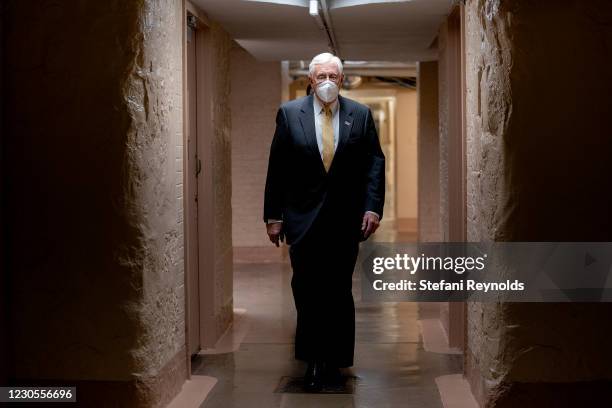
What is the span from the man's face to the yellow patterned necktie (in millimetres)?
137

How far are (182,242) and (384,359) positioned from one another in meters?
1.34

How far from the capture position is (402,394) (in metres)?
4.06

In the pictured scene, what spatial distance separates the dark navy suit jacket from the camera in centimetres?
412

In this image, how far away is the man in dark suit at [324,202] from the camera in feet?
13.5

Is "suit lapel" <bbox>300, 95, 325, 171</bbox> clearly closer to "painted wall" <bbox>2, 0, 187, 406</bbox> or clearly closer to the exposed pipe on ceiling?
the exposed pipe on ceiling

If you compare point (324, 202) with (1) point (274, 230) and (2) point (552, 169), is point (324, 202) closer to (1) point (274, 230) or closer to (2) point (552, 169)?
(1) point (274, 230)

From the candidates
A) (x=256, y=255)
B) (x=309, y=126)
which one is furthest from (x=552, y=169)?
(x=256, y=255)

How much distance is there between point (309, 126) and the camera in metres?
4.16

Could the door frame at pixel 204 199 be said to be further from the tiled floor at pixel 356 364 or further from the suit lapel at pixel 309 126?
the suit lapel at pixel 309 126

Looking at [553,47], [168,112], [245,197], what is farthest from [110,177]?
[245,197]

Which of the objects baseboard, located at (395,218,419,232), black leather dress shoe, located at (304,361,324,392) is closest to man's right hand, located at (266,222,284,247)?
black leather dress shoe, located at (304,361,324,392)

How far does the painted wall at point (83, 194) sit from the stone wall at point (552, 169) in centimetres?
138

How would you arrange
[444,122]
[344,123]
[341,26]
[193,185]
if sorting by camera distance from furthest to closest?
[341,26], [444,122], [193,185], [344,123]

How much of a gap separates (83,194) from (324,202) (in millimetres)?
1131
